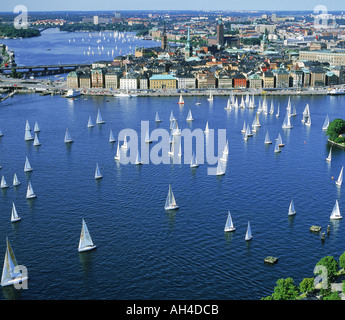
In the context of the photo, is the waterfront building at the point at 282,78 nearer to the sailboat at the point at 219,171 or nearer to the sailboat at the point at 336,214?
the sailboat at the point at 219,171

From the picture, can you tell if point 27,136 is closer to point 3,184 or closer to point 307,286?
point 3,184

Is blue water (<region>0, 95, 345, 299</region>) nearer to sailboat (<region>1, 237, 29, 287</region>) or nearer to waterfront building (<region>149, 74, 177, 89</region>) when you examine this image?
sailboat (<region>1, 237, 29, 287</region>)

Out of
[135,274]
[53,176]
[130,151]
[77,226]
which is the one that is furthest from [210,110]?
[135,274]

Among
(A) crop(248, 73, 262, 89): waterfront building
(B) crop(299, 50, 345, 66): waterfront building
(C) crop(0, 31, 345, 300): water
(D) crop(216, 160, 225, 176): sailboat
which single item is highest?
(B) crop(299, 50, 345, 66): waterfront building

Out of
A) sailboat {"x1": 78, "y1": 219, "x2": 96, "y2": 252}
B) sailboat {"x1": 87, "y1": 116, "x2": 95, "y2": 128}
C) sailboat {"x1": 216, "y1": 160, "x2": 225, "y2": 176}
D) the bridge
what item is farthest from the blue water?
the bridge

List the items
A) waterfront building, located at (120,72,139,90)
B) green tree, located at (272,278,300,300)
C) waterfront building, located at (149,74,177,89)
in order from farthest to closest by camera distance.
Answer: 1. waterfront building, located at (149,74,177,89)
2. waterfront building, located at (120,72,139,90)
3. green tree, located at (272,278,300,300)

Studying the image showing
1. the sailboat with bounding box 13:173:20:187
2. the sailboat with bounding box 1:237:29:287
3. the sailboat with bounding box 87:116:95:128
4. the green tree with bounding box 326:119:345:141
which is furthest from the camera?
the sailboat with bounding box 87:116:95:128

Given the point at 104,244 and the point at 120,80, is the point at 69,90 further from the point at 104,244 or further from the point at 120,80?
the point at 104,244
